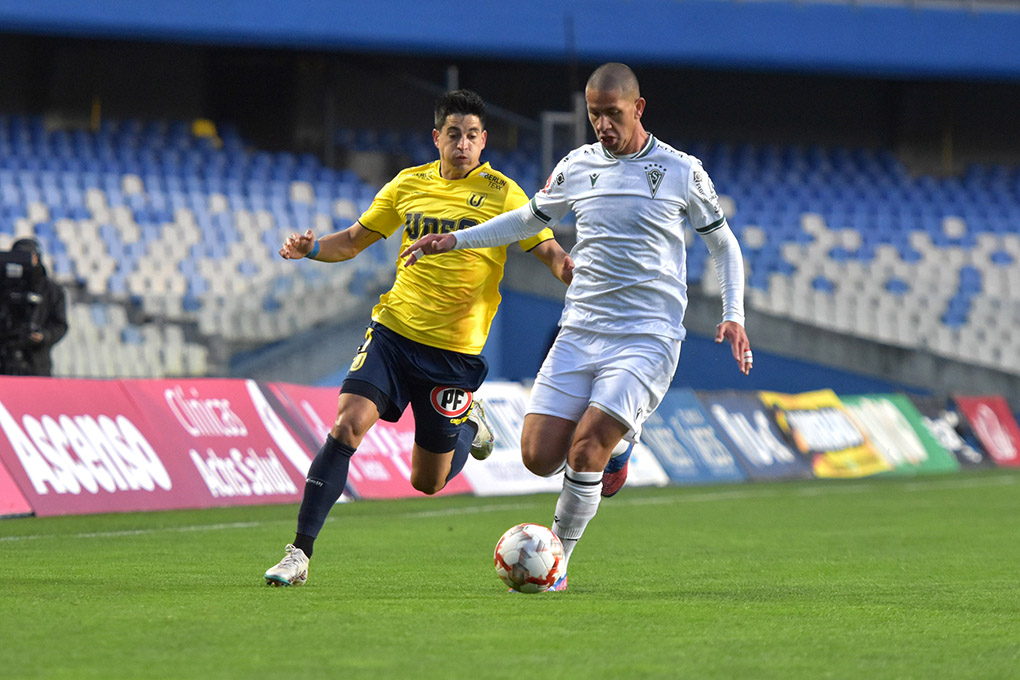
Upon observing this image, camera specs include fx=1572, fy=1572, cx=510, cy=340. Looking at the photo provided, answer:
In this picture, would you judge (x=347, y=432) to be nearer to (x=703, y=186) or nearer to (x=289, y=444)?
(x=703, y=186)

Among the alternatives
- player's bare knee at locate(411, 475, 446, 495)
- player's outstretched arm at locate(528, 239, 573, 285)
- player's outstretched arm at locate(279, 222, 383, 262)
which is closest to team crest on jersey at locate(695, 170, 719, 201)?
player's outstretched arm at locate(528, 239, 573, 285)

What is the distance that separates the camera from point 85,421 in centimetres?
1157

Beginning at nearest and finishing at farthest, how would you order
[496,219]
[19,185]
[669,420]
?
[496,219]
[669,420]
[19,185]

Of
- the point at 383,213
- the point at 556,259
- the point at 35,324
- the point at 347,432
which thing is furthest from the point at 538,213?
the point at 35,324

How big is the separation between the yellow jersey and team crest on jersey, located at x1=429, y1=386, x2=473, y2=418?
218 mm

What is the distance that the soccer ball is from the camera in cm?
670

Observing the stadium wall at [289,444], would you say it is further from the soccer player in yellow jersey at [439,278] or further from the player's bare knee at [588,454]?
the player's bare knee at [588,454]

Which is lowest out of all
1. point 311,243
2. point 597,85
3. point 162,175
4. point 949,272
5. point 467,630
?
point 949,272

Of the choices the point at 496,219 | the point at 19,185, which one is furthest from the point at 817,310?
the point at 496,219

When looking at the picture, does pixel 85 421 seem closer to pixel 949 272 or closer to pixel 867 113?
pixel 949 272

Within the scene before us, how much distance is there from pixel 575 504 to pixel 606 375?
0.62 m

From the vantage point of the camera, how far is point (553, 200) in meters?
7.23

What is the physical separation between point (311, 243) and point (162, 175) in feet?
53.5

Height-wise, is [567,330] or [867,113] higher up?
[567,330]
